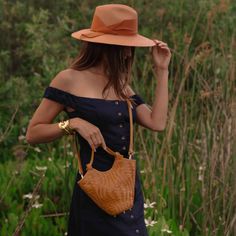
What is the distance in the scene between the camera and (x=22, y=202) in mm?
4430

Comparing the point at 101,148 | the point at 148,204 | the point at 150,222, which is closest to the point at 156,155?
the point at 148,204

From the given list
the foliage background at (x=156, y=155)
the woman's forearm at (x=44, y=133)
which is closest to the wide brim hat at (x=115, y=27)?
the woman's forearm at (x=44, y=133)

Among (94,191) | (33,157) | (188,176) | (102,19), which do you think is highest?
(102,19)

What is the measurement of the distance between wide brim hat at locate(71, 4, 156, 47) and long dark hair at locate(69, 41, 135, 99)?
1.6 inches

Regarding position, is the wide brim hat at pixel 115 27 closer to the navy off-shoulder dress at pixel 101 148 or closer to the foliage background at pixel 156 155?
the navy off-shoulder dress at pixel 101 148

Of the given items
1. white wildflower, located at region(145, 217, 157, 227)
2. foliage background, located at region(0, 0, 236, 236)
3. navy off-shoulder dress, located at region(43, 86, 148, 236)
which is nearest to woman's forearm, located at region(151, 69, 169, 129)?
navy off-shoulder dress, located at region(43, 86, 148, 236)

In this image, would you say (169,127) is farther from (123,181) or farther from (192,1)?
(192,1)

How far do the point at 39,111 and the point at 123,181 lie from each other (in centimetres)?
39

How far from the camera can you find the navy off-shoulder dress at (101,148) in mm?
2814

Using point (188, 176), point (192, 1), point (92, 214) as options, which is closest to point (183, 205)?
point (188, 176)

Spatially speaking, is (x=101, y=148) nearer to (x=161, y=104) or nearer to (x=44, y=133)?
(x=44, y=133)

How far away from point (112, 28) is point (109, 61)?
0.38 feet

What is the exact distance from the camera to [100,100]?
2.82 m

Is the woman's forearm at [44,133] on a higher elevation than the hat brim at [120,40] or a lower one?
lower
